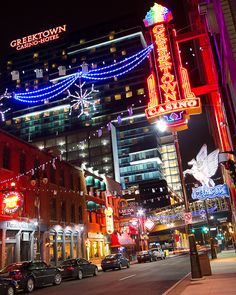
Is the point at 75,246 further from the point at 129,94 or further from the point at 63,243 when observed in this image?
the point at 129,94

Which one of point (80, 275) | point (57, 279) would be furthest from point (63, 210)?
point (57, 279)

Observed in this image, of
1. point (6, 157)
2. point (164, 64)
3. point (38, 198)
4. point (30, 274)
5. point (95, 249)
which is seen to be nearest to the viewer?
point (30, 274)

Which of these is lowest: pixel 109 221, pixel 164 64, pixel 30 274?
pixel 30 274

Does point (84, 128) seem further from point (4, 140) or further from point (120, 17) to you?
point (4, 140)

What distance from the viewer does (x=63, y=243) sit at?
37781 millimetres

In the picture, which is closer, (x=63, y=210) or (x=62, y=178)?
(x=63, y=210)

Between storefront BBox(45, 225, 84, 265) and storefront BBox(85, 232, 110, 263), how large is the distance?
1895 mm

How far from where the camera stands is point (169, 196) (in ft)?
407

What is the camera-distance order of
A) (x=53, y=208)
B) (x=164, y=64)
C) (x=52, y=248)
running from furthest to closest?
1. (x=53, y=208)
2. (x=52, y=248)
3. (x=164, y=64)

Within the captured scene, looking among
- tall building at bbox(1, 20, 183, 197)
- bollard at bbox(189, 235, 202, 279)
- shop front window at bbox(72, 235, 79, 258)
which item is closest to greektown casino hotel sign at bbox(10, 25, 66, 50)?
tall building at bbox(1, 20, 183, 197)

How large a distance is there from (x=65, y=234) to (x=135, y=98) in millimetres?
87073

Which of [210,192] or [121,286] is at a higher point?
[210,192]

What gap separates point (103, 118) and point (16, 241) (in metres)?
92.5

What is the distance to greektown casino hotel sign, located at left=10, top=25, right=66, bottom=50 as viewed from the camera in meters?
136
